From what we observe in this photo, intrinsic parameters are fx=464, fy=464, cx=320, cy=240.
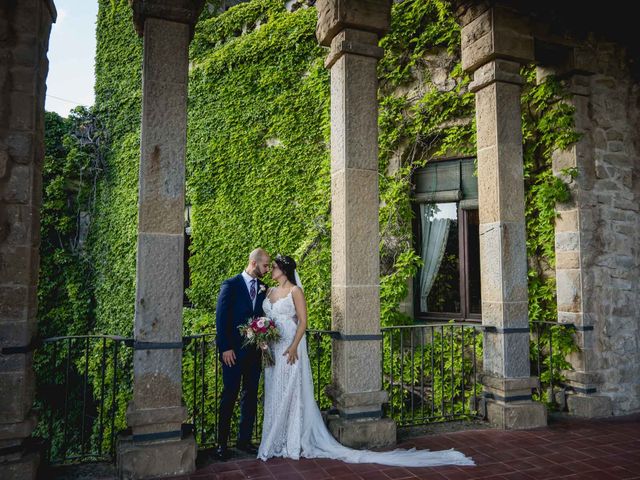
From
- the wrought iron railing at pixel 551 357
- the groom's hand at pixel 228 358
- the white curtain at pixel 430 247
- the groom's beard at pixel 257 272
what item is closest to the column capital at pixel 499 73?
the white curtain at pixel 430 247

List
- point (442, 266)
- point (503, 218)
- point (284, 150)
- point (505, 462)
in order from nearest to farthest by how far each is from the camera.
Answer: point (505, 462) < point (503, 218) < point (442, 266) < point (284, 150)

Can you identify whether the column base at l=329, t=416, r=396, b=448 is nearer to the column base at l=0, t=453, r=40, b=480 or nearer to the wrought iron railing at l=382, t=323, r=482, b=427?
the wrought iron railing at l=382, t=323, r=482, b=427

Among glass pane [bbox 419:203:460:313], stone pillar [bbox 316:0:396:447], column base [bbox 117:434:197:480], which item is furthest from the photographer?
glass pane [bbox 419:203:460:313]

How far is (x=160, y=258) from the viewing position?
3752 mm

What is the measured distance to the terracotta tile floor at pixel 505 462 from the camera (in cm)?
360

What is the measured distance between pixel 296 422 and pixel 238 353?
30.7 inches

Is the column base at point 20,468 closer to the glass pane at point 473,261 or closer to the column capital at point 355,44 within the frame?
the column capital at point 355,44

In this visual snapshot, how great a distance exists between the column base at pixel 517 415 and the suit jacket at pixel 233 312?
270cm

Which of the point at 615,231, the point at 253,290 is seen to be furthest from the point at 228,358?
the point at 615,231

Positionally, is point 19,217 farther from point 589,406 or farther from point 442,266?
point 589,406

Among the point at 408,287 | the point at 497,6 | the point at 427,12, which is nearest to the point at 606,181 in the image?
the point at 497,6

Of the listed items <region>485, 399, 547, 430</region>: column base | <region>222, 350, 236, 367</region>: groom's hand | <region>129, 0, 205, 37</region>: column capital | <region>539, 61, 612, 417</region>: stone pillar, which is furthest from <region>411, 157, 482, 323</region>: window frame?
<region>129, 0, 205, 37</region>: column capital

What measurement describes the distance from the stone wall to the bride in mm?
2792

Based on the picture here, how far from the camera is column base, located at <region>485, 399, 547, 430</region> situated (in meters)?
4.77
